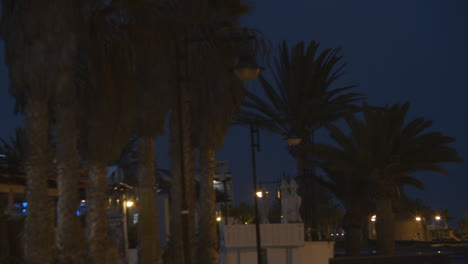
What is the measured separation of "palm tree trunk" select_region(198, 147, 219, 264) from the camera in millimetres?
20969

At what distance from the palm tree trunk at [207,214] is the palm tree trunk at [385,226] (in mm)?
11960

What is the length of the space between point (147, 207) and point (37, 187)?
458 centimetres

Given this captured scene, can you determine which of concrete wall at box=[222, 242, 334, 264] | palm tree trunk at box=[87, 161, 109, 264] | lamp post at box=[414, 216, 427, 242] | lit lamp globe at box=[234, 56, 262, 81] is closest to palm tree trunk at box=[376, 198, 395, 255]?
concrete wall at box=[222, 242, 334, 264]

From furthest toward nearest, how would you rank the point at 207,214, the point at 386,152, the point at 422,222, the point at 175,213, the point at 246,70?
the point at 422,222
the point at 386,152
the point at 207,214
the point at 175,213
the point at 246,70

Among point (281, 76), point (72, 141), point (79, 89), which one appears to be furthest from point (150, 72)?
point (281, 76)

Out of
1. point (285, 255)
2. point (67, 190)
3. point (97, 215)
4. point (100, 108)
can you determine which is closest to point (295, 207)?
point (285, 255)

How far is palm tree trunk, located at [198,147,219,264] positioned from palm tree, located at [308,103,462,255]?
8986 mm

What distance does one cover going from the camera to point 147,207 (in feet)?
62.1

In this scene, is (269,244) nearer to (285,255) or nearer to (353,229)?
(285,255)

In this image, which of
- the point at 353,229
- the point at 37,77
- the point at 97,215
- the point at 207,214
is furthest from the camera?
the point at 353,229

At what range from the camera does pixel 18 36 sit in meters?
15.2

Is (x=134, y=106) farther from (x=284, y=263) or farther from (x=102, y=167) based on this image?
(x=284, y=263)

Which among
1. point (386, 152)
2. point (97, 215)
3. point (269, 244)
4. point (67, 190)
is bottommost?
point (269, 244)

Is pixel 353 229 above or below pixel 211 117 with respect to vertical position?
below
